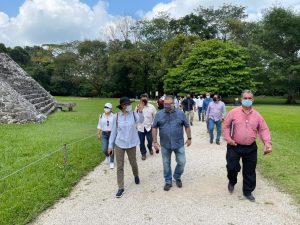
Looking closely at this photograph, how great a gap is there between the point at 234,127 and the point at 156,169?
3148 millimetres

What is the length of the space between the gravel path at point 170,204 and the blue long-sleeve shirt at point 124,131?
971 mm

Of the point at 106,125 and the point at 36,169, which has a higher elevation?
the point at 106,125

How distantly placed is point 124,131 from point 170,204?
5.99ft

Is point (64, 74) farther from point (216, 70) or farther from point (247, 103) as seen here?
point (247, 103)

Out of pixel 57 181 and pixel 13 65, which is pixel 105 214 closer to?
pixel 57 181

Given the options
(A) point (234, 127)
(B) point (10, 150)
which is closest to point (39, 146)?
(B) point (10, 150)

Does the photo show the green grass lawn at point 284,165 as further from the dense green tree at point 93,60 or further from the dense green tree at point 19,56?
the dense green tree at point 19,56

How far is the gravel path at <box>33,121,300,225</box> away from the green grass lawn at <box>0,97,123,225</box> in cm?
32

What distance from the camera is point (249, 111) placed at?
6535mm

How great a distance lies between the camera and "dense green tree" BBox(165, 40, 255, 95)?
45375 millimetres

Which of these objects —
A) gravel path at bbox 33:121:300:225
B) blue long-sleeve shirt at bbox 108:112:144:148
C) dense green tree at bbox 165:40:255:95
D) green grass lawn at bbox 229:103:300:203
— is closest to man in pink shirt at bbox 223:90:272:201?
gravel path at bbox 33:121:300:225

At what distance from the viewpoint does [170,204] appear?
6.31m

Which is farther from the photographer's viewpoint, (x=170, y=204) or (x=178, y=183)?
(x=178, y=183)

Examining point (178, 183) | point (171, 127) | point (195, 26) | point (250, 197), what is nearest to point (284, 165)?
point (250, 197)
